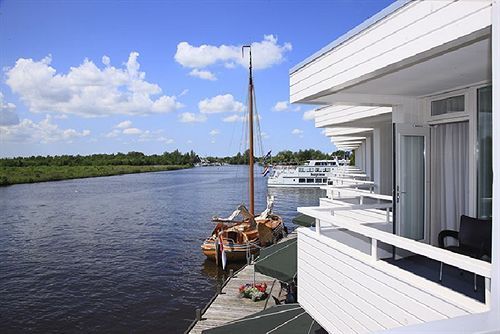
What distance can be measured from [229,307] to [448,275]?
8.85 m

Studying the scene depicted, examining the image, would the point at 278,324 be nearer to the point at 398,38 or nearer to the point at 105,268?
the point at 398,38

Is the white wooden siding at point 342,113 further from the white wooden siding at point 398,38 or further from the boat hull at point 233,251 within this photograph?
the boat hull at point 233,251

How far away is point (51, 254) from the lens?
2475cm

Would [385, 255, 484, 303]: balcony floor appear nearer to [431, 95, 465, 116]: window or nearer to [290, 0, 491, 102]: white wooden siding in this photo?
[431, 95, 465, 116]: window

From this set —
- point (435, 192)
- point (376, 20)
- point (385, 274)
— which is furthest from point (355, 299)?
point (376, 20)

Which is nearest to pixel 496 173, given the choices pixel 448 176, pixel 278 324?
pixel 448 176

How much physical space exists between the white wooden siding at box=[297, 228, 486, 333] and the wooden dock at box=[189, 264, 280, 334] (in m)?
5.72

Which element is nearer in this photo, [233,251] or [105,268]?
[233,251]

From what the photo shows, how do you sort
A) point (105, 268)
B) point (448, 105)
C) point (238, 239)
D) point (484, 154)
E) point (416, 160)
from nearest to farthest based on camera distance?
point (484, 154), point (448, 105), point (416, 160), point (105, 268), point (238, 239)

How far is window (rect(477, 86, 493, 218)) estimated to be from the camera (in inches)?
→ 178

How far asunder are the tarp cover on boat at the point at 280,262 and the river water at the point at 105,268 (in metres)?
5.77

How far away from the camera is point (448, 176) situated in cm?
595

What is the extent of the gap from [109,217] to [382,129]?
3106 centimetres

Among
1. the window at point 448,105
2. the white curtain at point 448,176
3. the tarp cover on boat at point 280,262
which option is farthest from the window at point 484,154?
the tarp cover on boat at point 280,262
